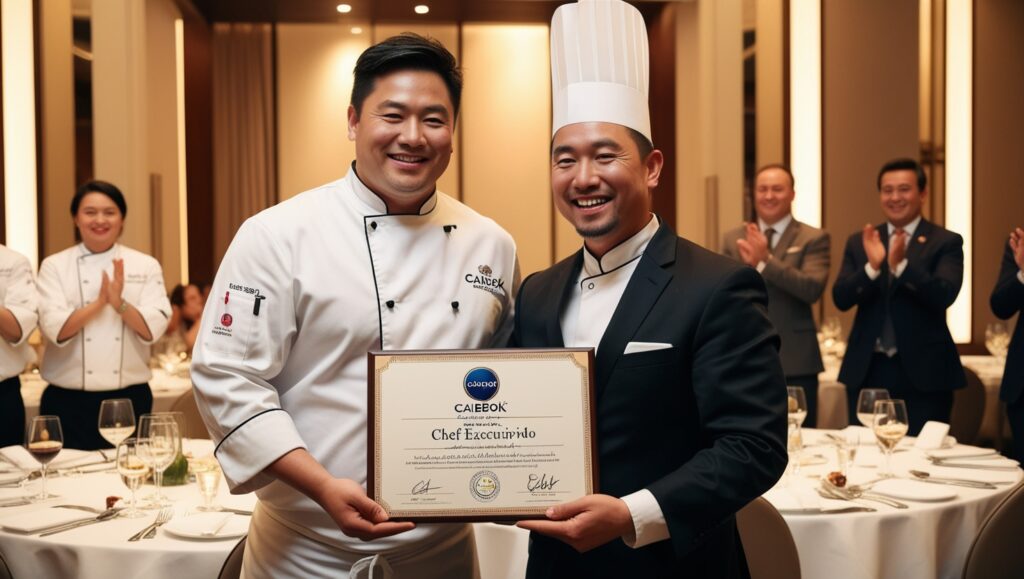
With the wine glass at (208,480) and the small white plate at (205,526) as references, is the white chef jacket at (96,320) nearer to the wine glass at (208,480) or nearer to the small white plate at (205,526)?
the wine glass at (208,480)

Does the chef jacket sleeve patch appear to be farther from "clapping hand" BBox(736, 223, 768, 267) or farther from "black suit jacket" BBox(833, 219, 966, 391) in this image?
"black suit jacket" BBox(833, 219, 966, 391)

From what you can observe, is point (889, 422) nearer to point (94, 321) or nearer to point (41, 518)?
Result: point (41, 518)

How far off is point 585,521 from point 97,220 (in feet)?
11.5

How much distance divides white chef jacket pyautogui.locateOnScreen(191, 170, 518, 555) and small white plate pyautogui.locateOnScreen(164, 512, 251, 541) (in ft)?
1.69

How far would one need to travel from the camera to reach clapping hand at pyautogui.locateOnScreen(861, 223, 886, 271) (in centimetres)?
436

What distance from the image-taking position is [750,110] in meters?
6.59

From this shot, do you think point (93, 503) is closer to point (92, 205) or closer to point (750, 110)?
point (92, 205)

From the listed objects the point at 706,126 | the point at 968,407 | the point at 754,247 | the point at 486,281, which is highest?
the point at 706,126

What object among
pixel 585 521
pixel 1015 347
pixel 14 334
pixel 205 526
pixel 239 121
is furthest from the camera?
pixel 239 121

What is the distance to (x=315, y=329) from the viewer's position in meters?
1.64

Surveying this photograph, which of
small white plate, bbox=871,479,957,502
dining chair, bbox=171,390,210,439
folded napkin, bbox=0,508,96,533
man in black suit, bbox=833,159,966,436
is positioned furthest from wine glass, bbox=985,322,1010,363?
folded napkin, bbox=0,508,96,533

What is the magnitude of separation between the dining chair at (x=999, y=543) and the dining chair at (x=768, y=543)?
456mm

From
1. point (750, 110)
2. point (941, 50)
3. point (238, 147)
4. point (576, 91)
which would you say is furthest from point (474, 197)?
point (576, 91)

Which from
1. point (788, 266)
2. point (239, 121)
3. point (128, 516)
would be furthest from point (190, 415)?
point (239, 121)
